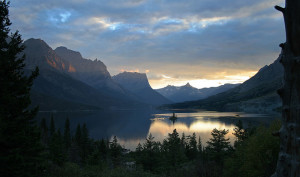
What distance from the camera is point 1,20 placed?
50.3 ft

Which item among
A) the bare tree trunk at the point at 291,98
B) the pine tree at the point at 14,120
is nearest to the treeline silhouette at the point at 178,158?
the pine tree at the point at 14,120

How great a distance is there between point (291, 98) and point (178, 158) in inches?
1836

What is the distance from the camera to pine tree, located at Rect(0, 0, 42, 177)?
1334cm

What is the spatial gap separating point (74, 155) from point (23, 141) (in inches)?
2400

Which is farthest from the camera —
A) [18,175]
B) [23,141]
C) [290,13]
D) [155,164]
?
[155,164]

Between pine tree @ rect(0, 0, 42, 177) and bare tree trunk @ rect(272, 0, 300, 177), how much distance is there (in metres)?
13.8

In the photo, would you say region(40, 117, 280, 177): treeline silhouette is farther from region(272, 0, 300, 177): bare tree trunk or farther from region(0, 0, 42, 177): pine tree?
region(272, 0, 300, 177): bare tree trunk

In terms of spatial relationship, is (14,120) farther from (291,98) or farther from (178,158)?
(178,158)

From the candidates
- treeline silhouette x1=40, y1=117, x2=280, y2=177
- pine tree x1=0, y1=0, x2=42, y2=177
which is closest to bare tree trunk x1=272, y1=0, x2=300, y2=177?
treeline silhouette x1=40, y1=117, x2=280, y2=177

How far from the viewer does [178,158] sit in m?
48.5

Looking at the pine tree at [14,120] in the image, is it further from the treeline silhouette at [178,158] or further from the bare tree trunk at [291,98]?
the bare tree trunk at [291,98]

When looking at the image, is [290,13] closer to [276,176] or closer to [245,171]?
[276,176]

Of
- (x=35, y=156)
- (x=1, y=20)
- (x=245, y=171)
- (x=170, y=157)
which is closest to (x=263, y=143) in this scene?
(x=245, y=171)

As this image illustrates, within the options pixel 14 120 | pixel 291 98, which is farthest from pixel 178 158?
pixel 291 98
